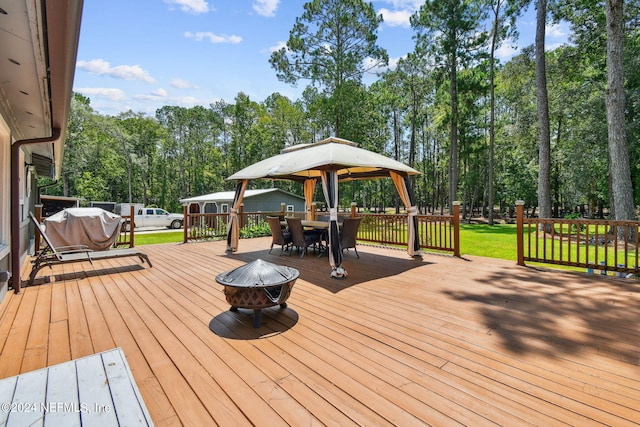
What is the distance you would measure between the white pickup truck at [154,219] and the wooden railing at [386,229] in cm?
994

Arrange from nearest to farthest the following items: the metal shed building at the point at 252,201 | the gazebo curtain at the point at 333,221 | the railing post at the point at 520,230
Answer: the gazebo curtain at the point at 333,221, the railing post at the point at 520,230, the metal shed building at the point at 252,201

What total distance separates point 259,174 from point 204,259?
7.18 ft

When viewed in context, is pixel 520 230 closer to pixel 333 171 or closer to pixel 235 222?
pixel 333 171

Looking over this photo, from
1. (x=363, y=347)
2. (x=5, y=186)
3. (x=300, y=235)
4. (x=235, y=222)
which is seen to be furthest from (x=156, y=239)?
(x=363, y=347)

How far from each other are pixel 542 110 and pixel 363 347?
12.8m

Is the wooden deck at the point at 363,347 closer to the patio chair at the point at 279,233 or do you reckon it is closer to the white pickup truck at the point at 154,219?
the patio chair at the point at 279,233

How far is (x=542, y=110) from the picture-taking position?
11.1 meters

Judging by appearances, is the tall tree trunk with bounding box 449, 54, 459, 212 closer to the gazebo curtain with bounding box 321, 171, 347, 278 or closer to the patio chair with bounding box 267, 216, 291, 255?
the patio chair with bounding box 267, 216, 291, 255

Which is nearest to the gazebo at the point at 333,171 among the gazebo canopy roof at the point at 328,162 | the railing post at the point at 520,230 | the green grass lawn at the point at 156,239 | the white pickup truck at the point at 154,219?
the gazebo canopy roof at the point at 328,162

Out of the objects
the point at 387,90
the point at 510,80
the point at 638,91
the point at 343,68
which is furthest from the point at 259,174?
the point at 387,90

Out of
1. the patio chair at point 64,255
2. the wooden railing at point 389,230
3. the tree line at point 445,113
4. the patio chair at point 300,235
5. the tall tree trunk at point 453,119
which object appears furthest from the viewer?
the tall tree trunk at point 453,119

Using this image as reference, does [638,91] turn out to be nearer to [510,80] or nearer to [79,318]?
[510,80]

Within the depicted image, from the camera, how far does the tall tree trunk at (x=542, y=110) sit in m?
10.4

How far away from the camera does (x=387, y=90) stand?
23.3m
